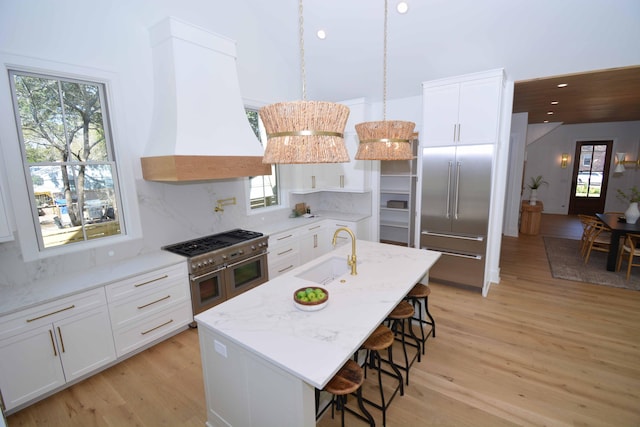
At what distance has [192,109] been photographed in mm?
A: 2951

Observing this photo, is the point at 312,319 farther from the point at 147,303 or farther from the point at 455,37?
the point at 455,37

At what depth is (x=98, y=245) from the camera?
9.41 feet

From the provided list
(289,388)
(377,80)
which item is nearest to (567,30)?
(377,80)

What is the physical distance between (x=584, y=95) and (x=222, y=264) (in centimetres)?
617

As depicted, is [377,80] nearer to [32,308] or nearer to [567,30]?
[567,30]

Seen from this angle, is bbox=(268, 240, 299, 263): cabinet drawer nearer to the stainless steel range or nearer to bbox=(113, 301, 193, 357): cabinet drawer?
the stainless steel range

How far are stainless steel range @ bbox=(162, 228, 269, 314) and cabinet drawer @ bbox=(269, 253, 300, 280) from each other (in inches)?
5.1

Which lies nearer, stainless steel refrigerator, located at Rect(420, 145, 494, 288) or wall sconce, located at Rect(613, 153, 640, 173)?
stainless steel refrigerator, located at Rect(420, 145, 494, 288)

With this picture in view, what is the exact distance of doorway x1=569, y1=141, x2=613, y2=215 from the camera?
8788mm

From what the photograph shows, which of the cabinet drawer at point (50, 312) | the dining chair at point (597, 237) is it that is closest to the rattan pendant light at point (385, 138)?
the cabinet drawer at point (50, 312)

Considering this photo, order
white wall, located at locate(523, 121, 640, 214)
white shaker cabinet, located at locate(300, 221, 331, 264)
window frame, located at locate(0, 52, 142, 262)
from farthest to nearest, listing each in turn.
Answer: white wall, located at locate(523, 121, 640, 214) → white shaker cabinet, located at locate(300, 221, 331, 264) → window frame, located at locate(0, 52, 142, 262)

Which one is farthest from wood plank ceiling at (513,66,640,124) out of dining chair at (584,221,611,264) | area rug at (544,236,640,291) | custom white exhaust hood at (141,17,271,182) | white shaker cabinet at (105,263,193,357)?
white shaker cabinet at (105,263,193,357)

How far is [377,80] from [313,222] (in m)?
2.45

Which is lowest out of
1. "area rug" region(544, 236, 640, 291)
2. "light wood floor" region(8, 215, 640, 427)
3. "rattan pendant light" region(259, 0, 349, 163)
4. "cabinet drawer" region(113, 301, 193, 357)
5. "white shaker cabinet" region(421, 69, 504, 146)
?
"light wood floor" region(8, 215, 640, 427)
